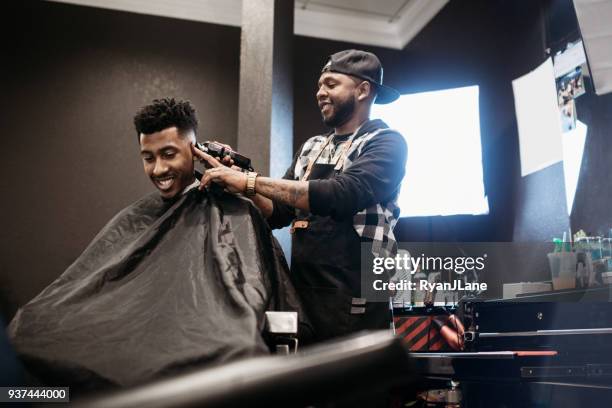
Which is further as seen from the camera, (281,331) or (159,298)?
(159,298)

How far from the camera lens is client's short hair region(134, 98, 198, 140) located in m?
1.95

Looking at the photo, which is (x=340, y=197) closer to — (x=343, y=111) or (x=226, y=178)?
(x=226, y=178)

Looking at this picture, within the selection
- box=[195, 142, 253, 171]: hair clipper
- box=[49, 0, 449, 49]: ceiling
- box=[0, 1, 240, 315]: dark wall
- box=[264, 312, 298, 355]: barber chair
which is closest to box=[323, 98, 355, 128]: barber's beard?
box=[195, 142, 253, 171]: hair clipper

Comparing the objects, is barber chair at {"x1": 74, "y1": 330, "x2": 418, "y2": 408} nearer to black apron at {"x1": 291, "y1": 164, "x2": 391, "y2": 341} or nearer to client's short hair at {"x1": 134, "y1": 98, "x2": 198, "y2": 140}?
black apron at {"x1": 291, "y1": 164, "x2": 391, "y2": 341}

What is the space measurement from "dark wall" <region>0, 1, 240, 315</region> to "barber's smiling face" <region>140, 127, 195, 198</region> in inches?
102

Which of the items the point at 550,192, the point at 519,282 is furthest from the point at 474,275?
the point at 550,192

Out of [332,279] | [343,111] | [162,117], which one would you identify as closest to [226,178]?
[162,117]

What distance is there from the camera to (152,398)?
1.18 feet

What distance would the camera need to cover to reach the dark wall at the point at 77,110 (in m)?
4.30

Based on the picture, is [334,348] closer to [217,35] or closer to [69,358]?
[69,358]

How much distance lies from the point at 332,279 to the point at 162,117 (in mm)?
838

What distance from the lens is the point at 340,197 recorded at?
1886 mm

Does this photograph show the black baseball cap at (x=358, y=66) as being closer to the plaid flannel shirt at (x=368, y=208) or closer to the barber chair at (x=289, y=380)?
the plaid flannel shirt at (x=368, y=208)

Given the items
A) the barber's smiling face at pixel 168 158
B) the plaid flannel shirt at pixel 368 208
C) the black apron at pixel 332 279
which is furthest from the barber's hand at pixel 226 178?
the plaid flannel shirt at pixel 368 208
